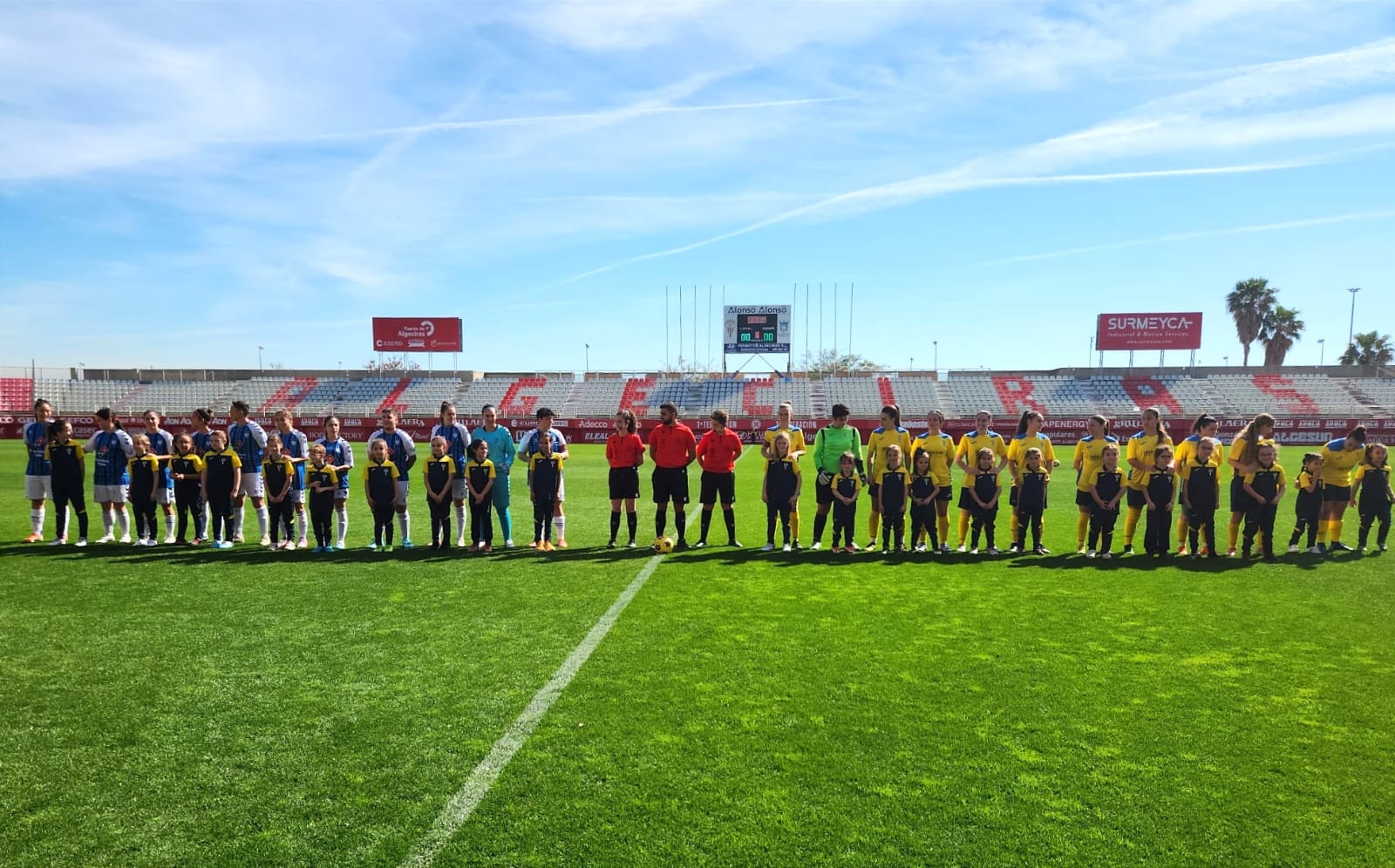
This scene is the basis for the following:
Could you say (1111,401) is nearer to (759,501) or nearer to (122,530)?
(759,501)

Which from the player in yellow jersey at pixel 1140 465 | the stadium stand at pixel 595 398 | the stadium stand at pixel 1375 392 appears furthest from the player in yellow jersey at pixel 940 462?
the stadium stand at pixel 1375 392

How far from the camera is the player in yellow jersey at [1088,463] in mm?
9070

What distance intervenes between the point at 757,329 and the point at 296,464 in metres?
37.4

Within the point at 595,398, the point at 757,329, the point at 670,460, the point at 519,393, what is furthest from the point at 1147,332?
the point at 670,460

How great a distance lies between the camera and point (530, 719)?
4.38 metres

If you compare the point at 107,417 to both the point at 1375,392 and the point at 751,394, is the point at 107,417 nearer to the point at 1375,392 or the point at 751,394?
the point at 751,394

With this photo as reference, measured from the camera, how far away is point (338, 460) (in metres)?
9.36

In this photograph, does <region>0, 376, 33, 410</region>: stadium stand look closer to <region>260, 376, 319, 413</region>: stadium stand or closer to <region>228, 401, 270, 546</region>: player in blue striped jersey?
<region>260, 376, 319, 413</region>: stadium stand

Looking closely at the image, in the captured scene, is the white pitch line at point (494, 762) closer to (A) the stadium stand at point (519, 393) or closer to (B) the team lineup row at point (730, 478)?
(B) the team lineup row at point (730, 478)

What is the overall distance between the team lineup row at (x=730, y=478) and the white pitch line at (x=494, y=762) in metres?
3.67

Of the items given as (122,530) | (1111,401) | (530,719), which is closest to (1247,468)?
(530,719)

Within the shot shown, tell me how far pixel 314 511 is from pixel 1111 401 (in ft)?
149

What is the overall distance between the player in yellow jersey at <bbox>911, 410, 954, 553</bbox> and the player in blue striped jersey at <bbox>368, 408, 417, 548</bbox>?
20.7 ft

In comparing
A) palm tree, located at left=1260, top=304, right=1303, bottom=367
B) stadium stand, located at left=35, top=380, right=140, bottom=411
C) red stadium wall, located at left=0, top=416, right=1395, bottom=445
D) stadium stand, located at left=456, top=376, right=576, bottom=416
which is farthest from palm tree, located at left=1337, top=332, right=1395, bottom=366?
stadium stand, located at left=35, top=380, right=140, bottom=411
